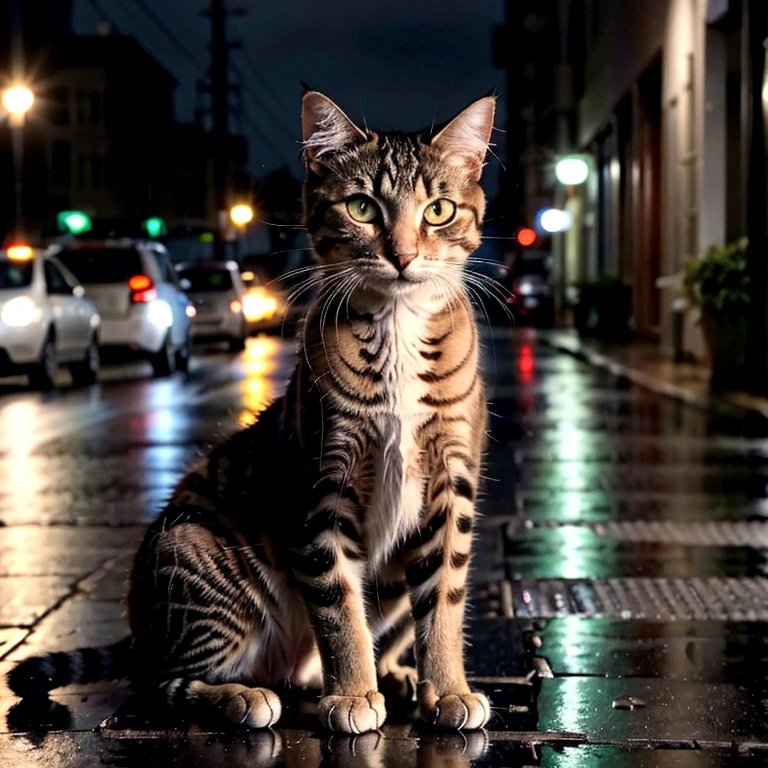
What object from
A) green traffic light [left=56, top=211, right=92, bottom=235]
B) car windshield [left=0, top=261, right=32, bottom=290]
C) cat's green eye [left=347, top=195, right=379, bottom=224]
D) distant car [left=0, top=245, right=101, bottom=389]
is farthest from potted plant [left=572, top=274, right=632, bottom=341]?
cat's green eye [left=347, top=195, right=379, bottom=224]

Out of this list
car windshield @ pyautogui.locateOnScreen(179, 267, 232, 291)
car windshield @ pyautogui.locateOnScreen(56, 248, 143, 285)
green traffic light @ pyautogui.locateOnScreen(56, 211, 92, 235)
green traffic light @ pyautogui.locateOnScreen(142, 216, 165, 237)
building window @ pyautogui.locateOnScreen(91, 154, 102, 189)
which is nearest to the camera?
car windshield @ pyautogui.locateOnScreen(56, 248, 143, 285)

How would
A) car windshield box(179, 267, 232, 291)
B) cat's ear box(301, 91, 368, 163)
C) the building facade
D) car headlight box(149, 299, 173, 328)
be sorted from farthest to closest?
1. car windshield box(179, 267, 232, 291)
2. car headlight box(149, 299, 173, 328)
3. the building facade
4. cat's ear box(301, 91, 368, 163)

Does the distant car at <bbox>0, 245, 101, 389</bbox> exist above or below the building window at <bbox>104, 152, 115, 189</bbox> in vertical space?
below

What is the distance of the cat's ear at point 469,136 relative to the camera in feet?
14.0

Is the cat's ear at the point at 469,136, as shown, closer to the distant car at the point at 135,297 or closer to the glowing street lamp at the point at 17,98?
the distant car at the point at 135,297

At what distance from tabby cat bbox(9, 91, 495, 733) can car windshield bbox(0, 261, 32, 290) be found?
15.3m

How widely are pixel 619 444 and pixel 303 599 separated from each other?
821 cm

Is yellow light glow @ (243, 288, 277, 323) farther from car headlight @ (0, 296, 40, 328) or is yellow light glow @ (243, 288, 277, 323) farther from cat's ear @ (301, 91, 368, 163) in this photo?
cat's ear @ (301, 91, 368, 163)

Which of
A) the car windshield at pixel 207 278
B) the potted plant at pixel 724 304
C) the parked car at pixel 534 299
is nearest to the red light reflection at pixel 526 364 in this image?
the potted plant at pixel 724 304

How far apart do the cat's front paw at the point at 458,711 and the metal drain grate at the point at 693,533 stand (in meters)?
3.56

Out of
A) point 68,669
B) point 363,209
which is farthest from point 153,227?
point 363,209

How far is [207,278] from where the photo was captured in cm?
2930

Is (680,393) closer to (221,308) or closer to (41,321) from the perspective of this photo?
(41,321)

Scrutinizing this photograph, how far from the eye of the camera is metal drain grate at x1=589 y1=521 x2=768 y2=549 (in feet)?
25.0
